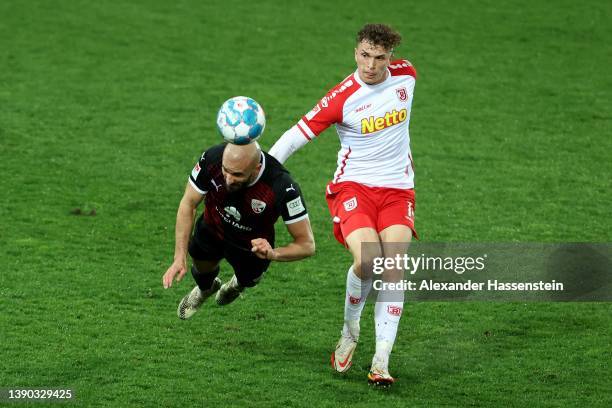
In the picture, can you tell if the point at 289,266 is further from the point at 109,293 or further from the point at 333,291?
the point at 109,293

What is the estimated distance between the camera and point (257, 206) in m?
7.57

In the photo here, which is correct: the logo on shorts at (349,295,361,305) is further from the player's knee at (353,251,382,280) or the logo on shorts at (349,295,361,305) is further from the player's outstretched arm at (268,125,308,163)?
the player's outstretched arm at (268,125,308,163)

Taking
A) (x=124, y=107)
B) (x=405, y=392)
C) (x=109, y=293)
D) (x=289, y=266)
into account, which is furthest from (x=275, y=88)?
(x=405, y=392)

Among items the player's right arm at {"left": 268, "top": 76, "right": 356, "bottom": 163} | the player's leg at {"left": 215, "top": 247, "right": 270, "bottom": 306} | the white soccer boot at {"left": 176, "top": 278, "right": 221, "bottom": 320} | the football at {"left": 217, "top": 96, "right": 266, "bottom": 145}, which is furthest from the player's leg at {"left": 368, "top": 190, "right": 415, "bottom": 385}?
Answer: the white soccer boot at {"left": 176, "top": 278, "right": 221, "bottom": 320}

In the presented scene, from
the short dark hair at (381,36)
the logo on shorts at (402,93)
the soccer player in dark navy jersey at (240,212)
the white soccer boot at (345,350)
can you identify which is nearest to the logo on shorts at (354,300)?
the white soccer boot at (345,350)

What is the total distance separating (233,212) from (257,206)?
22 cm

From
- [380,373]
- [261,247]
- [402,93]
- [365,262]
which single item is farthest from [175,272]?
[402,93]

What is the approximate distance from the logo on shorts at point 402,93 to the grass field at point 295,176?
75.1 inches

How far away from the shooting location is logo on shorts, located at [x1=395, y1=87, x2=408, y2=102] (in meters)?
8.03

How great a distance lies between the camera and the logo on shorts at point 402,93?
8.03 metres

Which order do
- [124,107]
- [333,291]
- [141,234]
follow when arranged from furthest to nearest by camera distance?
[124,107], [141,234], [333,291]

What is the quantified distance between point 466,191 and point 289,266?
8.40ft

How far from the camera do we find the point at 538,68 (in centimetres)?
1535

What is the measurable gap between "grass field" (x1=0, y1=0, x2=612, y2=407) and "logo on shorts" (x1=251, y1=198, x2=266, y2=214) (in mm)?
1167
